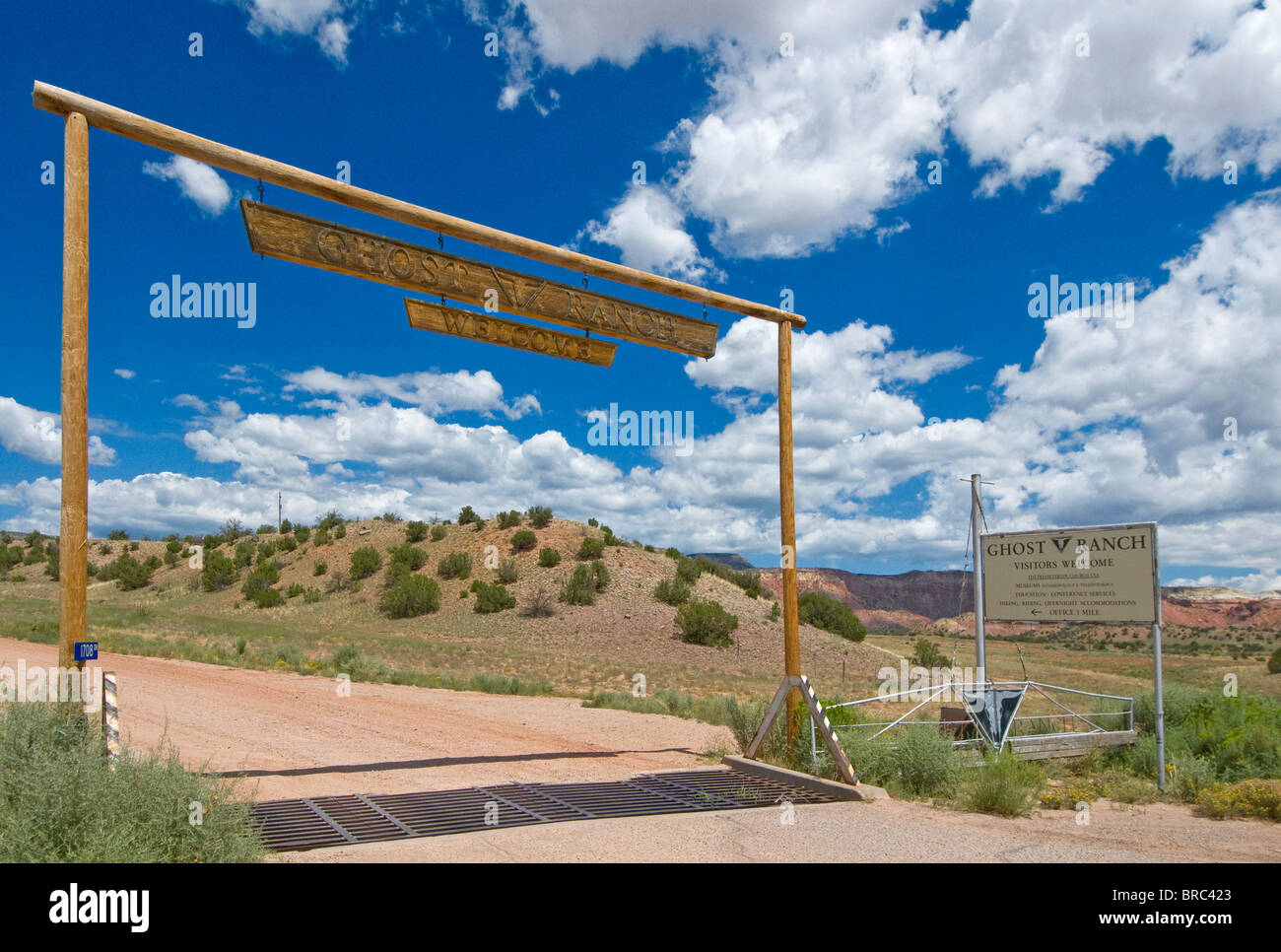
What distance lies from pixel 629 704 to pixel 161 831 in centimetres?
1262

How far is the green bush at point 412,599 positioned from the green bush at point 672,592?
11531mm

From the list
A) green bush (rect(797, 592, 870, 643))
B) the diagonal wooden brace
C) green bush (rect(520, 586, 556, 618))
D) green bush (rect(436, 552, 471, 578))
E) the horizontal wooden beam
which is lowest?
green bush (rect(797, 592, 870, 643))

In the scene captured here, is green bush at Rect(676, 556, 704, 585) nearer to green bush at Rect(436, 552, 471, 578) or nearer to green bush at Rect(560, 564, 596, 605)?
green bush at Rect(560, 564, 596, 605)

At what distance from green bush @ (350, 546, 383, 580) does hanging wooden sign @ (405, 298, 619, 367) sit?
45056 mm

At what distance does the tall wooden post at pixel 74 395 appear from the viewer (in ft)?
21.1

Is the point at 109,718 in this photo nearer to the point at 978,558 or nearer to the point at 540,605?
the point at 978,558

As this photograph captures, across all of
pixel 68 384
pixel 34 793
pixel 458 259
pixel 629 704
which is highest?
pixel 458 259

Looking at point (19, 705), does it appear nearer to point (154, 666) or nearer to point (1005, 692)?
point (1005, 692)

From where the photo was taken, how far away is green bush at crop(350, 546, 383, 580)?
51.6m

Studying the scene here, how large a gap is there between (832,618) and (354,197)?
4386cm

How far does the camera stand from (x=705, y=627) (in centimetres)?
3906

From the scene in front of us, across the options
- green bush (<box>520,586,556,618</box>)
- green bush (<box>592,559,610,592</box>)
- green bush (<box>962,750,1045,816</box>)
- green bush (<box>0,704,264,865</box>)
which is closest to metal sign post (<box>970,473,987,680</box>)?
green bush (<box>962,750,1045,816</box>)
